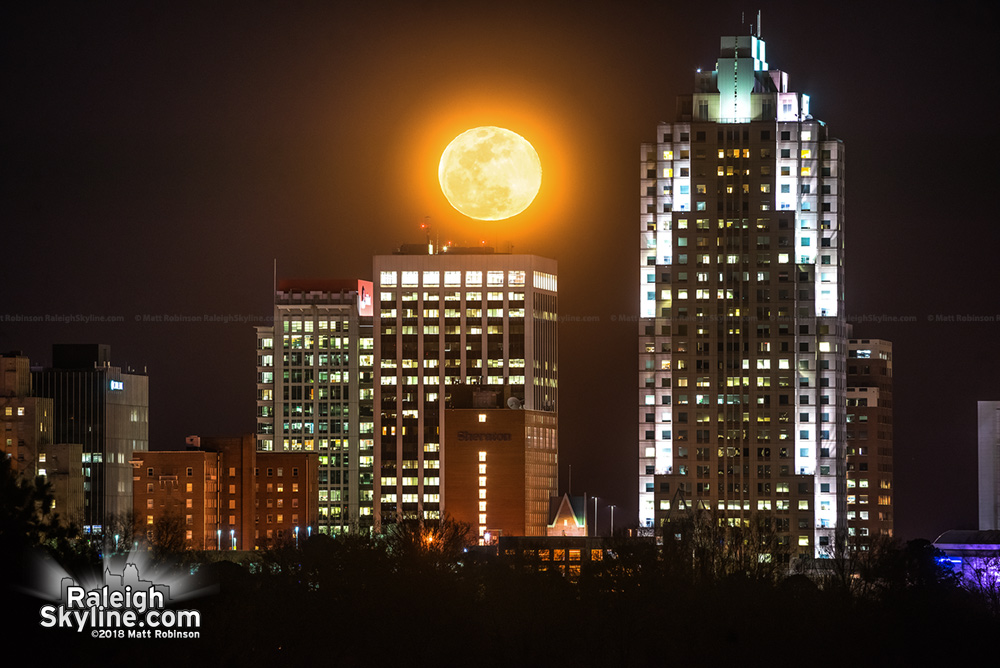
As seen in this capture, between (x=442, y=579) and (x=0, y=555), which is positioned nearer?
(x=0, y=555)

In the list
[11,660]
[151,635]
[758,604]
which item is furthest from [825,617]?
[11,660]

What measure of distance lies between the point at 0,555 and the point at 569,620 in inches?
2752

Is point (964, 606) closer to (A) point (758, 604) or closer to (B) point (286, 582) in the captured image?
(A) point (758, 604)

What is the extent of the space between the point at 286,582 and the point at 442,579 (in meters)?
14.1

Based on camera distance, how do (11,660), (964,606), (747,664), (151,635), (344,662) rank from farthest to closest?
(964,606), (747,664), (344,662), (151,635), (11,660)

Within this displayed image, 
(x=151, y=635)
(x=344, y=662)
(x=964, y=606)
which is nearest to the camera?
(x=151, y=635)

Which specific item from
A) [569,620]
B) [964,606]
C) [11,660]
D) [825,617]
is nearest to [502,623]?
[569,620]

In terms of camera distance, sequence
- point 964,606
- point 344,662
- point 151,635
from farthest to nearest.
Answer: point 964,606 → point 344,662 → point 151,635

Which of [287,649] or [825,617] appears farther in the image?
[825,617]

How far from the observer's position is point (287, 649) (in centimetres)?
14138

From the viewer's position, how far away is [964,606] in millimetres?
167250

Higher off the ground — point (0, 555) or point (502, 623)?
point (0, 555)

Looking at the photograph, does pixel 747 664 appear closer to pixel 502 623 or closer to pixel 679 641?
pixel 679 641

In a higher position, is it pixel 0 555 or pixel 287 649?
pixel 0 555
